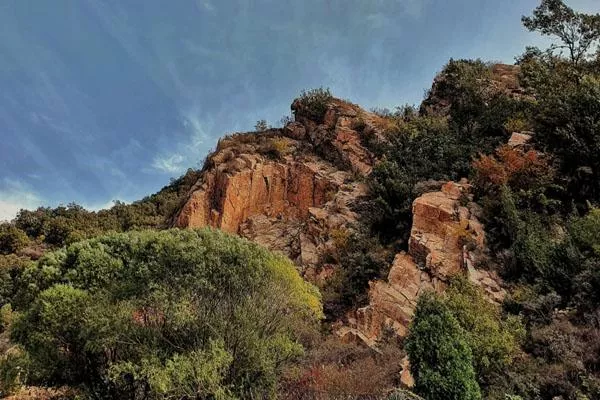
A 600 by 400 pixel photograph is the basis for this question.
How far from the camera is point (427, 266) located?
1576cm

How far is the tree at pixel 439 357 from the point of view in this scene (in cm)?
880

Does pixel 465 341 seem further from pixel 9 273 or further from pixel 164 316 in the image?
pixel 9 273

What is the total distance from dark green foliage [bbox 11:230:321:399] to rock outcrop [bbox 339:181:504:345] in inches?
112

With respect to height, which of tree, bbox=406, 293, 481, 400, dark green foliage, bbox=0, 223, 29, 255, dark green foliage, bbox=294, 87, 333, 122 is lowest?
tree, bbox=406, 293, 481, 400

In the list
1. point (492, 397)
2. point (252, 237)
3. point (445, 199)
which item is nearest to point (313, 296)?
point (492, 397)

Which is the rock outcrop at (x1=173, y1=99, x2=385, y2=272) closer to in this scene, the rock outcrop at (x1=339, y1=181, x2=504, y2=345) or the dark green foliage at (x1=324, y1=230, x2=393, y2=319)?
the dark green foliage at (x1=324, y1=230, x2=393, y2=319)

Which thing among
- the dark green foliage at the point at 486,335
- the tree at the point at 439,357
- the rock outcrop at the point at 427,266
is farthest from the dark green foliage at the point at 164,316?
the dark green foliage at the point at 486,335

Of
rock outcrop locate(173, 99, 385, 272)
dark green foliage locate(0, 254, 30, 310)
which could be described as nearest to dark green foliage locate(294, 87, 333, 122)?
rock outcrop locate(173, 99, 385, 272)

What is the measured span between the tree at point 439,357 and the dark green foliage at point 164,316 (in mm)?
3085

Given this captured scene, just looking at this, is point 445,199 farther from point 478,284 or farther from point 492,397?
point 492,397

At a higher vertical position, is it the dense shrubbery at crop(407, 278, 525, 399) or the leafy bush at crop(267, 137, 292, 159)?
the leafy bush at crop(267, 137, 292, 159)

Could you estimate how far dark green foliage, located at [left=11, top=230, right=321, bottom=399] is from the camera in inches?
410

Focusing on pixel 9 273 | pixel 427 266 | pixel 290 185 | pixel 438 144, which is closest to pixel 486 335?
pixel 427 266

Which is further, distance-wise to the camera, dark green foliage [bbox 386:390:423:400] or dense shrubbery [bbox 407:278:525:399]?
dense shrubbery [bbox 407:278:525:399]
